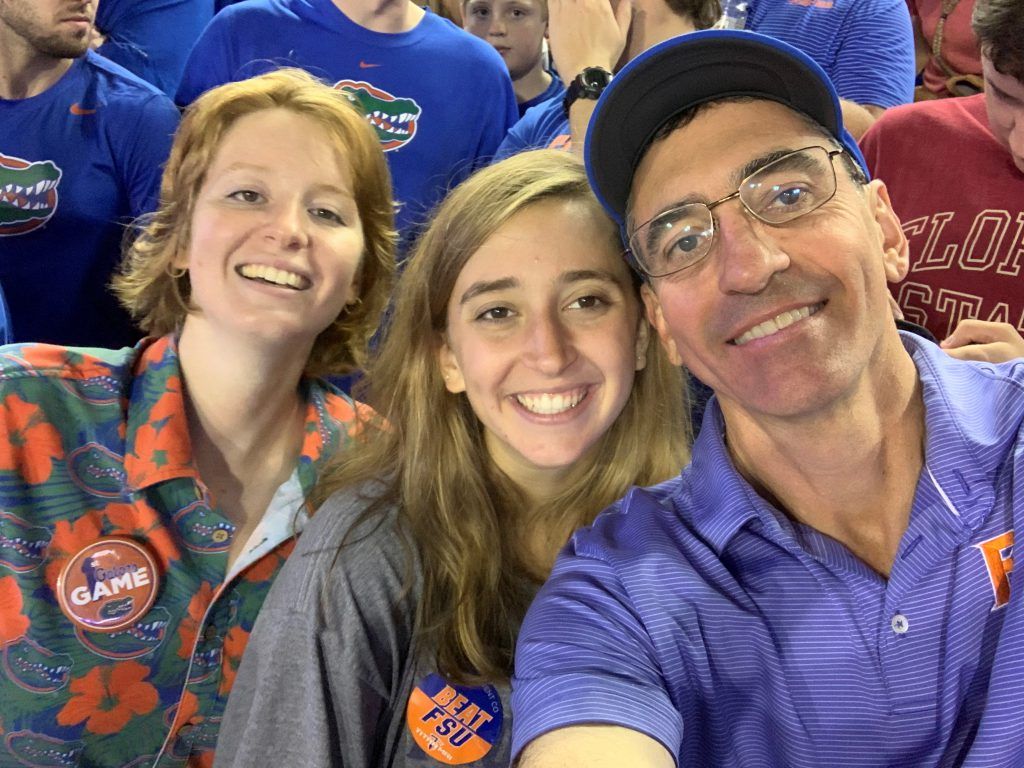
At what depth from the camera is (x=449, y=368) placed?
177 cm

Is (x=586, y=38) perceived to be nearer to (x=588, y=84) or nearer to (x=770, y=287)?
(x=588, y=84)

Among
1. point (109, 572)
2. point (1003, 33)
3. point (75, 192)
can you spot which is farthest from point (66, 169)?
point (1003, 33)

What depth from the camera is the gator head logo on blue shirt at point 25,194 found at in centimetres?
251

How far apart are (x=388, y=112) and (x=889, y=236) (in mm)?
1617

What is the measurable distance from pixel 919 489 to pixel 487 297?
0.73m

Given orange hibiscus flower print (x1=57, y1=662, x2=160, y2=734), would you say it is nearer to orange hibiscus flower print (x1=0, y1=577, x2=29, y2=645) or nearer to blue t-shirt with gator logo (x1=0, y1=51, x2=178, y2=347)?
orange hibiscus flower print (x1=0, y1=577, x2=29, y2=645)

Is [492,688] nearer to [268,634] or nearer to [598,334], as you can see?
[268,634]

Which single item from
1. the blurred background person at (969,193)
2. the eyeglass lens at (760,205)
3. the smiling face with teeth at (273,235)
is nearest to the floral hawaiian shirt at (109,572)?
the smiling face with teeth at (273,235)

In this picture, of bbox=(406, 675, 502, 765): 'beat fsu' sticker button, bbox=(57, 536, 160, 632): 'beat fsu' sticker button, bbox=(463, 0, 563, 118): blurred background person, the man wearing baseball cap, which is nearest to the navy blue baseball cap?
the man wearing baseball cap

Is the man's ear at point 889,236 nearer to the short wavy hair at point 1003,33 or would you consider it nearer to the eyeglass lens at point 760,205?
the eyeglass lens at point 760,205

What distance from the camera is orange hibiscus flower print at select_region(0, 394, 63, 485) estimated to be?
1645mm

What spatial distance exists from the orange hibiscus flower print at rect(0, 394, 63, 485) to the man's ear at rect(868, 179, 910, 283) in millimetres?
1346

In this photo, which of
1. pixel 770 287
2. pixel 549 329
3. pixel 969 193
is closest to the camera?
pixel 770 287

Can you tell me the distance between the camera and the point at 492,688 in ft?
5.10
